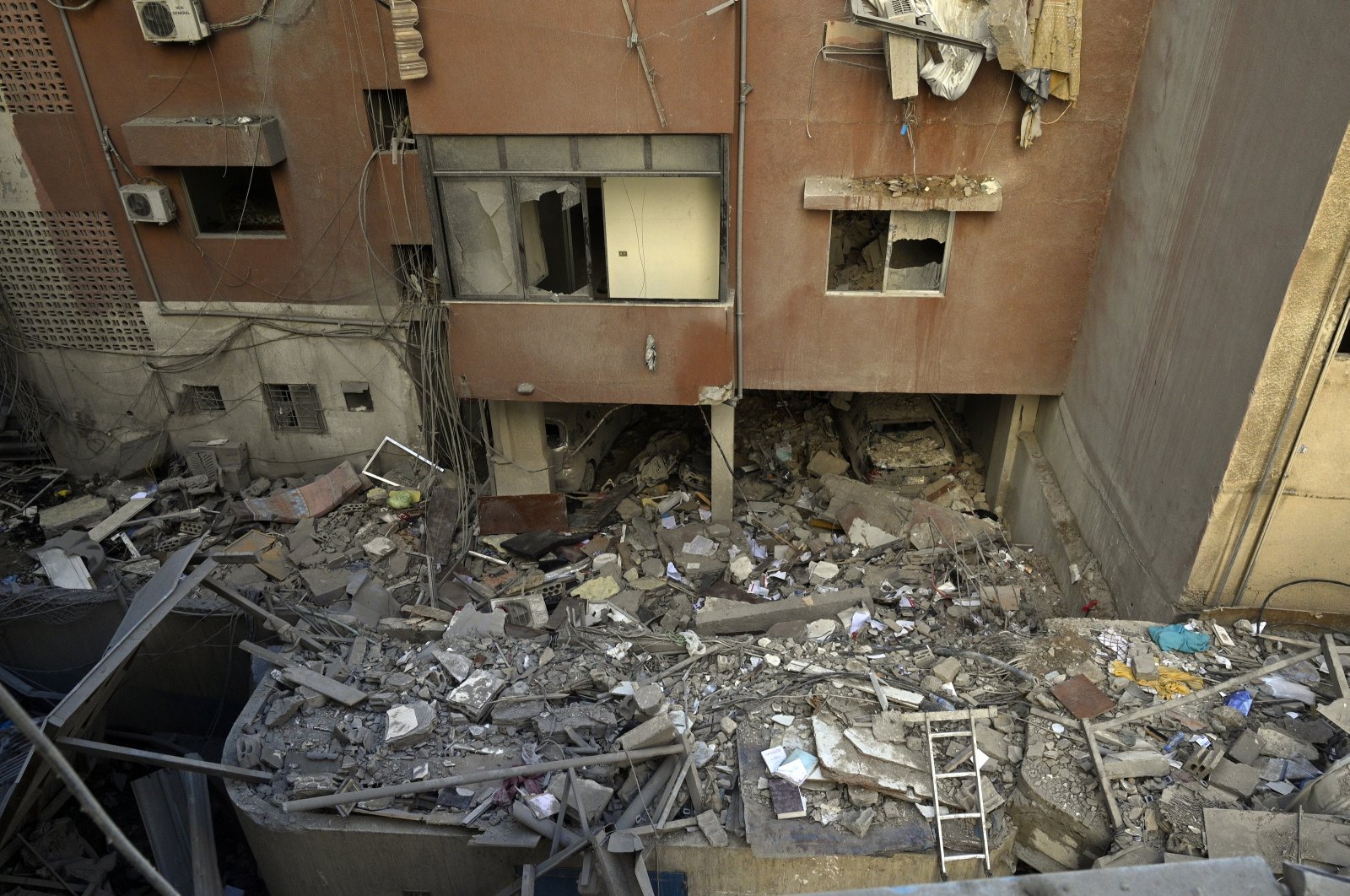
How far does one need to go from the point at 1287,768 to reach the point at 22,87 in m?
15.6

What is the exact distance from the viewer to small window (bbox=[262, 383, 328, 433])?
498 inches

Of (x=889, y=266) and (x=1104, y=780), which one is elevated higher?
(x=889, y=266)

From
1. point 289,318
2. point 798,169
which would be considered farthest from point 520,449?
point 798,169

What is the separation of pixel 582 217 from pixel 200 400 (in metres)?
7.40

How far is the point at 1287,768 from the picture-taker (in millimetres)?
5797

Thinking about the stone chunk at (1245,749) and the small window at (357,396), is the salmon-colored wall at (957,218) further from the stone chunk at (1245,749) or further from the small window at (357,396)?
the small window at (357,396)

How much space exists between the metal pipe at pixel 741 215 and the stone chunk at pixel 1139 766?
6.23 m

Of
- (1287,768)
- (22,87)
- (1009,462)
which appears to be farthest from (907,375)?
(22,87)

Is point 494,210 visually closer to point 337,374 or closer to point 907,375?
point 337,374

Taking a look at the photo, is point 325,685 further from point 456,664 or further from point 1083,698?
point 1083,698

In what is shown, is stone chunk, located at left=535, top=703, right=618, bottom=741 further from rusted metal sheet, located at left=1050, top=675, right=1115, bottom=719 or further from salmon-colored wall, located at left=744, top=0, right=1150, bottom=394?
salmon-colored wall, located at left=744, top=0, right=1150, bottom=394

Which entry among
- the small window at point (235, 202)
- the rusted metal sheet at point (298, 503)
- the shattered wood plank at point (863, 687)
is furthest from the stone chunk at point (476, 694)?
the small window at point (235, 202)

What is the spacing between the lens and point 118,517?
476 inches

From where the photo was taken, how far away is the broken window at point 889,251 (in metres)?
9.89
